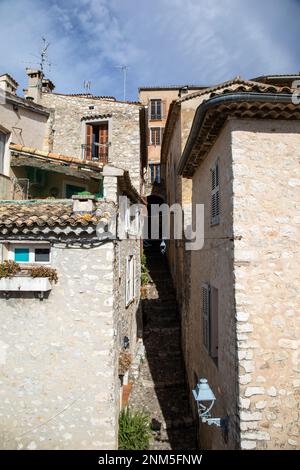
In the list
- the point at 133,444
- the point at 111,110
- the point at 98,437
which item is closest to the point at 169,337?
the point at 133,444

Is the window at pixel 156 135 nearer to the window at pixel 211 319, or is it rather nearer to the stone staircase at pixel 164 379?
the stone staircase at pixel 164 379

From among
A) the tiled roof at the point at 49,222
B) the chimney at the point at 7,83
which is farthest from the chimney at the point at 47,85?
the tiled roof at the point at 49,222

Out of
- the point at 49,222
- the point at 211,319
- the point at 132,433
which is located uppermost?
the point at 49,222

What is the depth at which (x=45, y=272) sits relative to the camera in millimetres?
6531

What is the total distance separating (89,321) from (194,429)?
546cm

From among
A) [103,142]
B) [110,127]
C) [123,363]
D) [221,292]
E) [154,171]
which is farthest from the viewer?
[154,171]

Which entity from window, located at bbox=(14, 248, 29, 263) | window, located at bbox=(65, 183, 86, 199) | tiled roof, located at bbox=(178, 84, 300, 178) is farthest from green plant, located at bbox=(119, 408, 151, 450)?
tiled roof, located at bbox=(178, 84, 300, 178)

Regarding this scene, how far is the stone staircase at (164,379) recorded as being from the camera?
30.0 feet

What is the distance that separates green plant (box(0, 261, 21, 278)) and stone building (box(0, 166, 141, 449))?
3.1 inches

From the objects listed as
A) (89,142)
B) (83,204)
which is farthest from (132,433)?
(89,142)

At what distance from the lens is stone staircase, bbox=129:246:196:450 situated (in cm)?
914

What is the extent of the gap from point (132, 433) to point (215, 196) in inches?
242

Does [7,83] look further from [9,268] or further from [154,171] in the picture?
[154,171]

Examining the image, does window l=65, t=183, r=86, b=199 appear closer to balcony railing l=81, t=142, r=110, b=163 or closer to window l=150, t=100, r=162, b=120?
balcony railing l=81, t=142, r=110, b=163
